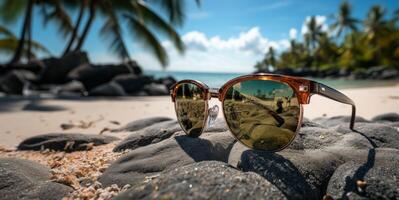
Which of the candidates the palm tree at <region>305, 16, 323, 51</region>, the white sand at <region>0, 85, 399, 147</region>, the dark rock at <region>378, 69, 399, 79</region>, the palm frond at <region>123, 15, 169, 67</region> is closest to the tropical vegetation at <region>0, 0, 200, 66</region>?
the palm frond at <region>123, 15, 169, 67</region>

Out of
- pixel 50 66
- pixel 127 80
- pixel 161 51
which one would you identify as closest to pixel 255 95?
pixel 127 80

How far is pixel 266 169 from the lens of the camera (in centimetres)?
142

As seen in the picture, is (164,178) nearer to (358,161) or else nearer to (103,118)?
(358,161)

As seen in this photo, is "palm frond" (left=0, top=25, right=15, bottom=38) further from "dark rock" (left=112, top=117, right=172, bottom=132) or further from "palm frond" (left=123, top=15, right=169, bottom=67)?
"dark rock" (left=112, top=117, right=172, bottom=132)

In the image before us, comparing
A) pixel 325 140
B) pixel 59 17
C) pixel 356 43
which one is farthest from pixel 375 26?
pixel 325 140

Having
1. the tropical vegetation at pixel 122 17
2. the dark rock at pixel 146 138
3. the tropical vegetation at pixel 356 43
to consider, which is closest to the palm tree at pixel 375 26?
the tropical vegetation at pixel 356 43

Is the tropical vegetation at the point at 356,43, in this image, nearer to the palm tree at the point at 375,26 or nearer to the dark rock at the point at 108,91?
the palm tree at the point at 375,26

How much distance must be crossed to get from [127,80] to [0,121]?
627cm

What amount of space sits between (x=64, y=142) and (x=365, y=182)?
2.44 m

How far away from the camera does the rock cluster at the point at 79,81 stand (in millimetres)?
9687

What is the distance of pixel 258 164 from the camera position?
1.47 metres

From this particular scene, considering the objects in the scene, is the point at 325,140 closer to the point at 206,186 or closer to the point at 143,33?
the point at 206,186

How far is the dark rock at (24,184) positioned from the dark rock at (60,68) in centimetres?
1193

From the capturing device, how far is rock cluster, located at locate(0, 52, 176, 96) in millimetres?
9687
